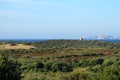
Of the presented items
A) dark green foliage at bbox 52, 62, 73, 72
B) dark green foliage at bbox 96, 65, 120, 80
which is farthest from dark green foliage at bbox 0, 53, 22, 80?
dark green foliage at bbox 52, 62, 73, 72

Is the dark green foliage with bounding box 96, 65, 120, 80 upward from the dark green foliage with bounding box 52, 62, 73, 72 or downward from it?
upward

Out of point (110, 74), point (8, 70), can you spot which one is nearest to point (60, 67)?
point (110, 74)

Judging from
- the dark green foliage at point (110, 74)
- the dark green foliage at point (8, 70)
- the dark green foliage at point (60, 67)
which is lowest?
the dark green foliage at point (60, 67)

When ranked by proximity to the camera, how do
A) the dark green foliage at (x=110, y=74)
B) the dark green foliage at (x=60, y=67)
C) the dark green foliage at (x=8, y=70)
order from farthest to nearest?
the dark green foliage at (x=60, y=67) < the dark green foliage at (x=110, y=74) < the dark green foliage at (x=8, y=70)

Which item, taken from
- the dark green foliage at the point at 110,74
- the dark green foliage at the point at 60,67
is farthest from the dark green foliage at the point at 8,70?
the dark green foliage at the point at 60,67

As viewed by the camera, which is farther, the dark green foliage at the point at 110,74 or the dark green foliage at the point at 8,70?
the dark green foliage at the point at 110,74

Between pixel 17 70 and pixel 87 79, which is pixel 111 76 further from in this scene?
pixel 17 70

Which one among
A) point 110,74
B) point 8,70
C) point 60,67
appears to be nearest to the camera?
point 8,70

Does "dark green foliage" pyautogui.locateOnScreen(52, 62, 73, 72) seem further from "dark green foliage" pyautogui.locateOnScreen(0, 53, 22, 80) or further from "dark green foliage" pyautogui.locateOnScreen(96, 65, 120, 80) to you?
"dark green foliage" pyautogui.locateOnScreen(0, 53, 22, 80)

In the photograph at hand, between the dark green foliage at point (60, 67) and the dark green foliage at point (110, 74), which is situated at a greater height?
the dark green foliage at point (110, 74)

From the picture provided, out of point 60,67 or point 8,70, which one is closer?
point 8,70

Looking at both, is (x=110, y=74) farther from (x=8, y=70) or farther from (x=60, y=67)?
(x=60, y=67)

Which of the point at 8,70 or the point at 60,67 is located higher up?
the point at 8,70

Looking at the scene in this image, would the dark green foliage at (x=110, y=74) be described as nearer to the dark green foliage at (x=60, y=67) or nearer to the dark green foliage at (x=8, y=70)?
the dark green foliage at (x=8, y=70)
